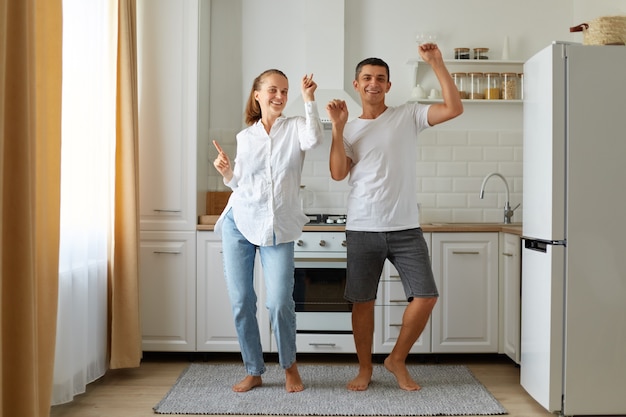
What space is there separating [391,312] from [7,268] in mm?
2187

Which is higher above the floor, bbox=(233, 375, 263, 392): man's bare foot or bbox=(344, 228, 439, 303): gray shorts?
bbox=(344, 228, 439, 303): gray shorts

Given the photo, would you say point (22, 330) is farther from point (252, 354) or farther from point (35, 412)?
point (252, 354)

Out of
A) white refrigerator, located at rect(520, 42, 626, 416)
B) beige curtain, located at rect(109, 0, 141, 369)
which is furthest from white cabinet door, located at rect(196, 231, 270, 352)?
white refrigerator, located at rect(520, 42, 626, 416)

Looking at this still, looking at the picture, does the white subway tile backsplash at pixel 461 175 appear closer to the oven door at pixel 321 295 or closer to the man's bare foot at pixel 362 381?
the oven door at pixel 321 295

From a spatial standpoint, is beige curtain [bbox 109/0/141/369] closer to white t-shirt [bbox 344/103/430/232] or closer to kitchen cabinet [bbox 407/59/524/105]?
white t-shirt [bbox 344/103/430/232]

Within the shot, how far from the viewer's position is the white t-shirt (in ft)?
10.2

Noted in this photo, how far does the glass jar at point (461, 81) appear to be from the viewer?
4.38 m

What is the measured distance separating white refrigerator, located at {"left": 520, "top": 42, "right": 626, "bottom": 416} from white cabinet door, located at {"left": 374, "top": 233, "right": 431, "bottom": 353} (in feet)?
3.59

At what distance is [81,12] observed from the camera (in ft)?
9.57

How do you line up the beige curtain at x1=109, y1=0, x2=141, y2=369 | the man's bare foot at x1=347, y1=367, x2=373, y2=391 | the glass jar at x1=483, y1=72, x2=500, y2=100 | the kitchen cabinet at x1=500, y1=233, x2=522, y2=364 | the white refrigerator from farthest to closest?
the glass jar at x1=483, y1=72, x2=500, y2=100 < the kitchen cabinet at x1=500, y1=233, x2=522, y2=364 < the beige curtain at x1=109, y1=0, x2=141, y2=369 < the man's bare foot at x1=347, y1=367, x2=373, y2=391 < the white refrigerator

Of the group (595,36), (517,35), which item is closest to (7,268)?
(595,36)

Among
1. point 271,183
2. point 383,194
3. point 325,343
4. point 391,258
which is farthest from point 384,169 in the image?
point 325,343

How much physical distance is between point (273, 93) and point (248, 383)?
1.37 metres

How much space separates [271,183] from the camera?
3.03 m
